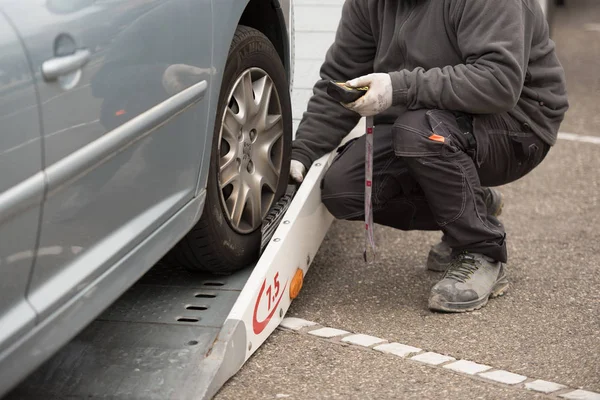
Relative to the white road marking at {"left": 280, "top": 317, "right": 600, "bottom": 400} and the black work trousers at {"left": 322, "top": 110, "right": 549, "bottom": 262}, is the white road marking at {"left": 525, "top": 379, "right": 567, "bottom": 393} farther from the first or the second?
the black work trousers at {"left": 322, "top": 110, "right": 549, "bottom": 262}

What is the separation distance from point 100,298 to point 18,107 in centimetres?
54

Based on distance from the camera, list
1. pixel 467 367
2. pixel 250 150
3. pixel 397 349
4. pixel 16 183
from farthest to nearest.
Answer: pixel 250 150
pixel 397 349
pixel 467 367
pixel 16 183

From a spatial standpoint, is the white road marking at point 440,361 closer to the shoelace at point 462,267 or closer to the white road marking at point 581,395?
the white road marking at point 581,395

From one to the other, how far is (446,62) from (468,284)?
0.72m

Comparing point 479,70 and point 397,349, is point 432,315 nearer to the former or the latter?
point 397,349

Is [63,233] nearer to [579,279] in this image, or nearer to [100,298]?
[100,298]

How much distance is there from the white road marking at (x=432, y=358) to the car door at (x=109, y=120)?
81 centimetres

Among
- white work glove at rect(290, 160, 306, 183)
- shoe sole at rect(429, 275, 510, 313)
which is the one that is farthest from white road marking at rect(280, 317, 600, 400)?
white work glove at rect(290, 160, 306, 183)

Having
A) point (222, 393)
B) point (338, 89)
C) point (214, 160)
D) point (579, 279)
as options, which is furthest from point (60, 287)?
point (579, 279)

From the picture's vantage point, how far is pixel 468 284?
305 centimetres

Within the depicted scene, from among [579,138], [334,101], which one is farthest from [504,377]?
[579,138]

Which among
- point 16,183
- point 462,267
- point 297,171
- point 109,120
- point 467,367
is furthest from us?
point 297,171

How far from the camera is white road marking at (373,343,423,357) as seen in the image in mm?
2725

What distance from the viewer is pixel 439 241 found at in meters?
3.72
